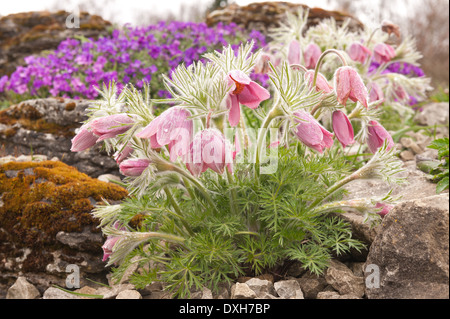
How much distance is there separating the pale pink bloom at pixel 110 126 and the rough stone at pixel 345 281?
3.43 ft

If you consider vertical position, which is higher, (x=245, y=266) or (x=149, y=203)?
(x=149, y=203)

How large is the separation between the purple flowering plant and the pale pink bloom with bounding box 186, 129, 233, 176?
9.15 ft

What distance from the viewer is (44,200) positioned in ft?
7.64

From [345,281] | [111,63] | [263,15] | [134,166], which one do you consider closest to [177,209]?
[134,166]

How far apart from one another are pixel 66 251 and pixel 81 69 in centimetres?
266

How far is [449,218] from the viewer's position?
4.74 ft

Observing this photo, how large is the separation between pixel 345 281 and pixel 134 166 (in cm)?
99

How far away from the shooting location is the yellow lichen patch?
2240mm

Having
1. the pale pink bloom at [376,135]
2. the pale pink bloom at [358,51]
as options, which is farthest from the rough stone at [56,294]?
the pale pink bloom at [358,51]

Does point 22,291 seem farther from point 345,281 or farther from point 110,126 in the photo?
point 345,281

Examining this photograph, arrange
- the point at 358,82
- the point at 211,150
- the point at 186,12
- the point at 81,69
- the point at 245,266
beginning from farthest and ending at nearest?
1. the point at 186,12
2. the point at 81,69
3. the point at 245,266
4. the point at 358,82
5. the point at 211,150

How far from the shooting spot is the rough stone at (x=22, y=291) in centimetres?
207
